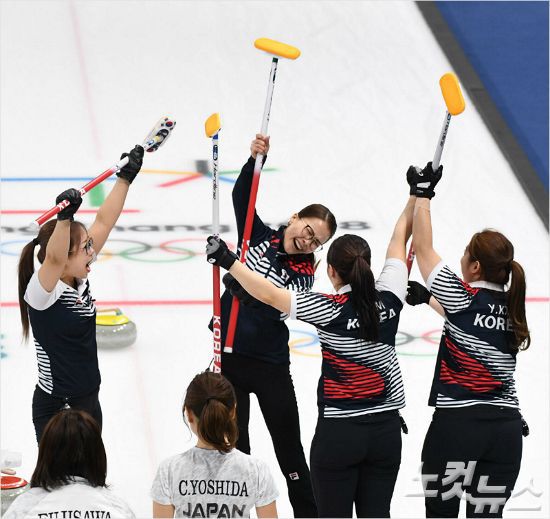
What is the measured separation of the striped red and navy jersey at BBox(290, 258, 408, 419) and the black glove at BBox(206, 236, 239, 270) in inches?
8.6

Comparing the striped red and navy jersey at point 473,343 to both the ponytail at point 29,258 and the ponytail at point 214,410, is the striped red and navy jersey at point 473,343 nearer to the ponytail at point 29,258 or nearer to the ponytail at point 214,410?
the ponytail at point 214,410

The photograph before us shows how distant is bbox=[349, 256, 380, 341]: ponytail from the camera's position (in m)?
3.52

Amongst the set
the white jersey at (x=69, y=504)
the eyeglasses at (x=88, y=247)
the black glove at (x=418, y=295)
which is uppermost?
the eyeglasses at (x=88, y=247)

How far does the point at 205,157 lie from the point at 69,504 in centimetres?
602

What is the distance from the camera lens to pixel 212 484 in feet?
9.99

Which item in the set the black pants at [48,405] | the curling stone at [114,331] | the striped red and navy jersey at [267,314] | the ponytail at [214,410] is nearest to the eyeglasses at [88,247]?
the black pants at [48,405]

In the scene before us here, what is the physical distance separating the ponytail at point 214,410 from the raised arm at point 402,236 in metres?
0.91

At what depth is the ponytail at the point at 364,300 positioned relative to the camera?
3520mm

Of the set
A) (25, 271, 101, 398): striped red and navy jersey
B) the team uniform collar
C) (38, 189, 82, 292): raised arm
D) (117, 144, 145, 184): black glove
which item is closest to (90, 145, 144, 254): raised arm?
(117, 144, 145, 184): black glove

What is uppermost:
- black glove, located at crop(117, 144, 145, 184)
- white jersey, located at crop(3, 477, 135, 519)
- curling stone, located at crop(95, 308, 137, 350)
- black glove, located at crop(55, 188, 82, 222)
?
black glove, located at crop(117, 144, 145, 184)

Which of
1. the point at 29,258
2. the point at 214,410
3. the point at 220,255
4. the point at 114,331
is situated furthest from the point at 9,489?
the point at 214,410

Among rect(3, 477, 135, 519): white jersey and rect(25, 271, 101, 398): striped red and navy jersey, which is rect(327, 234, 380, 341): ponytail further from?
rect(3, 477, 135, 519): white jersey

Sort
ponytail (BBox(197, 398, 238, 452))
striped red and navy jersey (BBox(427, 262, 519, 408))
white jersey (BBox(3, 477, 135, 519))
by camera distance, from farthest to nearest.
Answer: striped red and navy jersey (BBox(427, 262, 519, 408)) → ponytail (BBox(197, 398, 238, 452)) → white jersey (BBox(3, 477, 135, 519))

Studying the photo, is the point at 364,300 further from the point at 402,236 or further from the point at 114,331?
the point at 114,331
